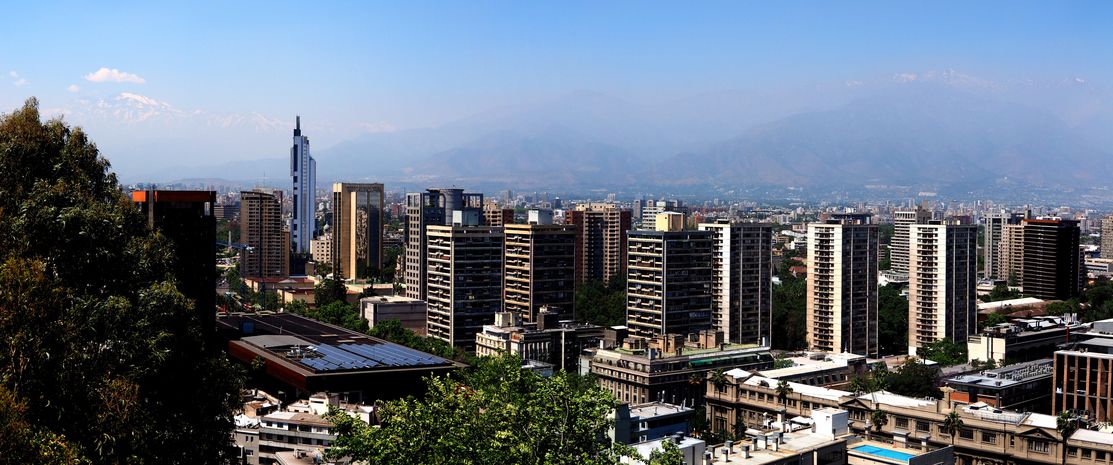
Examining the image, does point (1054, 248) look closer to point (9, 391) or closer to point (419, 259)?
point (419, 259)

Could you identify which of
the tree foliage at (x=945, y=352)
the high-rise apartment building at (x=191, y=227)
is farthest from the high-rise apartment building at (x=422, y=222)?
the high-rise apartment building at (x=191, y=227)

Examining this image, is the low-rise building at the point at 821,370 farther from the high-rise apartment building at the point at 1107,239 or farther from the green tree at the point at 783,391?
the high-rise apartment building at the point at 1107,239

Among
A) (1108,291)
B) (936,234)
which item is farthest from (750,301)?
(1108,291)

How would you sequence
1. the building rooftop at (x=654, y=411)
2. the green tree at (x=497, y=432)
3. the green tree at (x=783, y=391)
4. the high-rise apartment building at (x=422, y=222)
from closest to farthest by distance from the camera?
the green tree at (x=497, y=432) < the building rooftop at (x=654, y=411) < the green tree at (x=783, y=391) < the high-rise apartment building at (x=422, y=222)

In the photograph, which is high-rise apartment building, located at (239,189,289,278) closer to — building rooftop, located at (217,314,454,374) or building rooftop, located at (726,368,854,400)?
building rooftop, located at (217,314,454,374)

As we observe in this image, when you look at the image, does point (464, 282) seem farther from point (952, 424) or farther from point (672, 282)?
point (952, 424)

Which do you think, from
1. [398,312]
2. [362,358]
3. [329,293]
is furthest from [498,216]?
[362,358]
